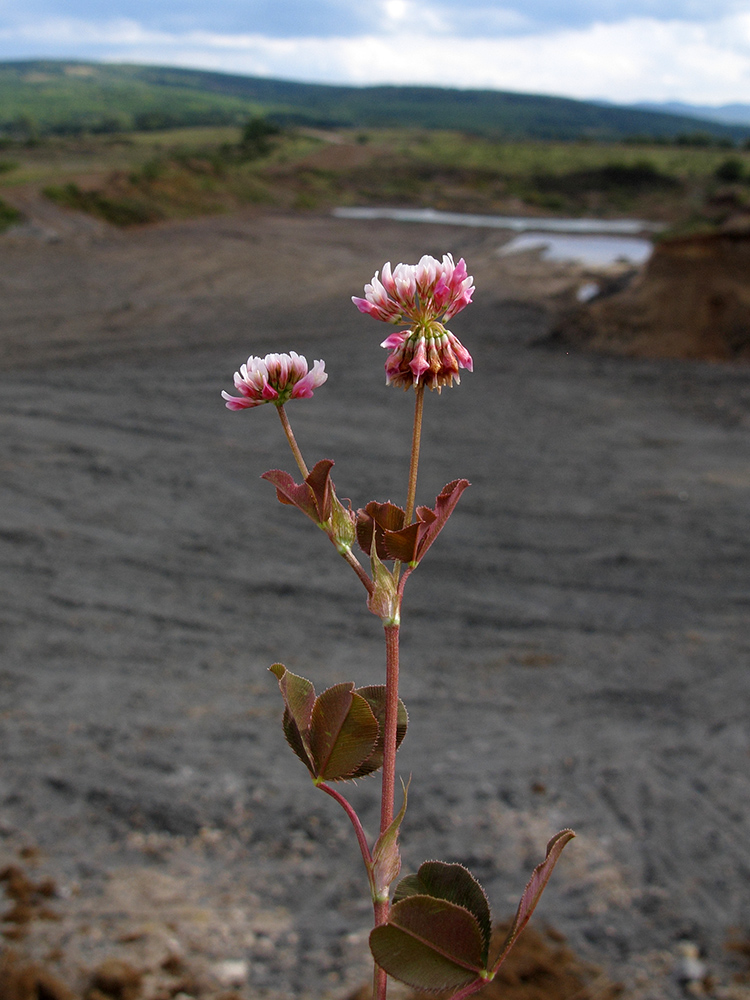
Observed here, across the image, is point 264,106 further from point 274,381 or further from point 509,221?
point 274,381

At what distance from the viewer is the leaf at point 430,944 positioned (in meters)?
0.54

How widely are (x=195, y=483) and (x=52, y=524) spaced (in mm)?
2232

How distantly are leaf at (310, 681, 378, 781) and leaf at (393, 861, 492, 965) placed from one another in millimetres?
93

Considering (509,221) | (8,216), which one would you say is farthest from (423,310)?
(509,221)

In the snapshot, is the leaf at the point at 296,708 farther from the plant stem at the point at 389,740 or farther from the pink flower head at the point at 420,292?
the pink flower head at the point at 420,292

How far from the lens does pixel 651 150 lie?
72.0m

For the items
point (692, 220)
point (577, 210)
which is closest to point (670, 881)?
point (692, 220)

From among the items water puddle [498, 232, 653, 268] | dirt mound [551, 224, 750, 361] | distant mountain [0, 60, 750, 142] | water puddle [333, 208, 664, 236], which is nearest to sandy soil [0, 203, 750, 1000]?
dirt mound [551, 224, 750, 361]

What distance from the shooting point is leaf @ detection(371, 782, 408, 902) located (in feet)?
1.80

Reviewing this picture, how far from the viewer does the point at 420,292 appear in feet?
1.99

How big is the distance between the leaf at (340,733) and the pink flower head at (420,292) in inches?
10.9

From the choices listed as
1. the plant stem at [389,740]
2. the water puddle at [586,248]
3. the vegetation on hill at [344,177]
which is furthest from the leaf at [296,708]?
the vegetation on hill at [344,177]

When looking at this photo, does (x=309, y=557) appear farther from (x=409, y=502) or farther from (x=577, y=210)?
(x=577, y=210)

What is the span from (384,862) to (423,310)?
0.38 meters
